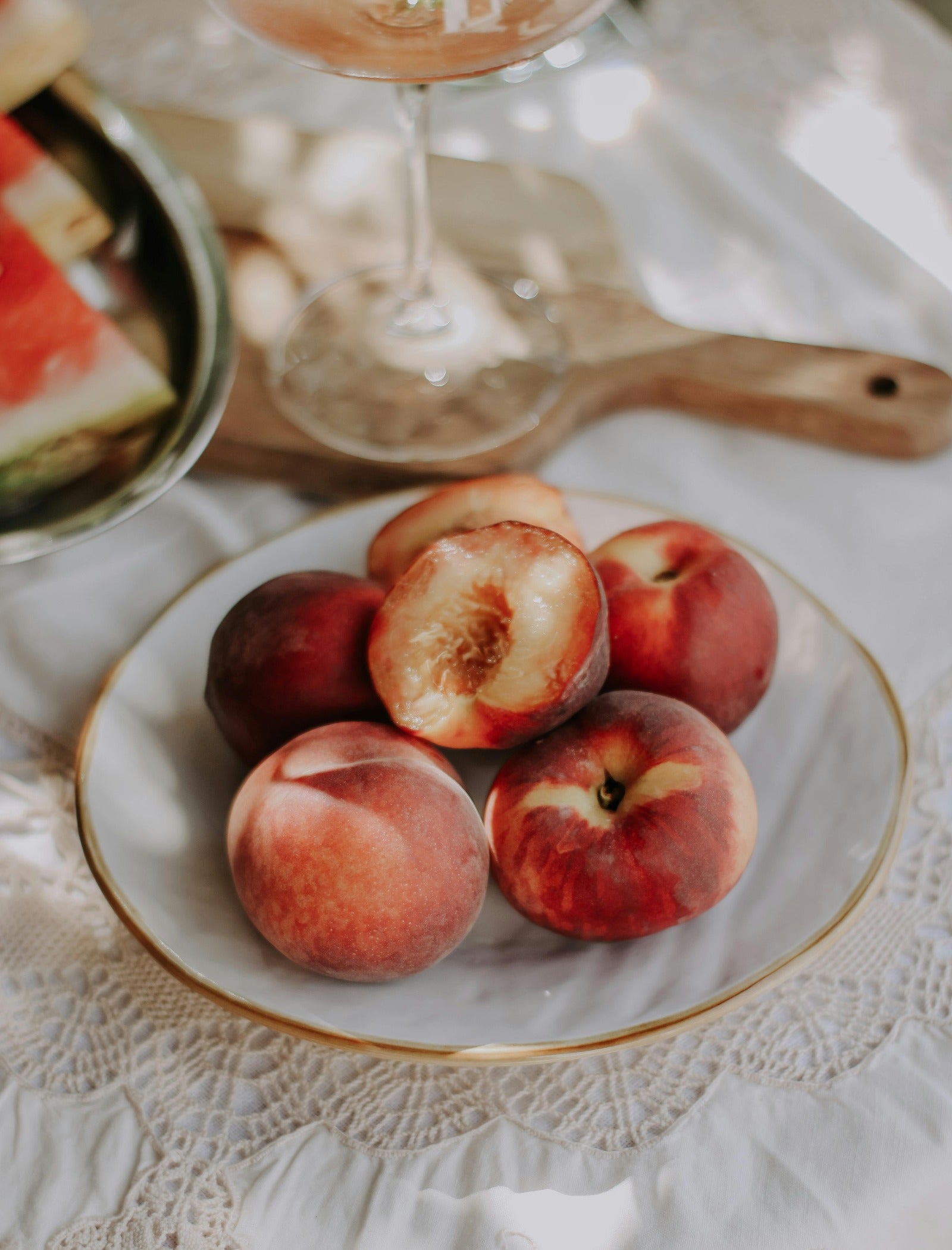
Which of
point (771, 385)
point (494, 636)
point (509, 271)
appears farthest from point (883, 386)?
point (494, 636)

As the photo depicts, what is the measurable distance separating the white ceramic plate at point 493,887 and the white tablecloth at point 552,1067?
0.17 ft

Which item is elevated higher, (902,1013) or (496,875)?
(496,875)

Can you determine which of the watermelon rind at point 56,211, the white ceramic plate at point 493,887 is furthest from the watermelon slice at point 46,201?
the white ceramic plate at point 493,887

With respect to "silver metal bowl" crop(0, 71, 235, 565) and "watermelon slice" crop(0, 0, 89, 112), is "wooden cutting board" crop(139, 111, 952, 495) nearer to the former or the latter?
"silver metal bowl" crop(0, 71, 235, 565)

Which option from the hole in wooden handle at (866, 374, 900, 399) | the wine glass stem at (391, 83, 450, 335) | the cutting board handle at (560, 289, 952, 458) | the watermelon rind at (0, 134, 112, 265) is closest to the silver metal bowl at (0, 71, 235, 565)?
the watermelon rind at (0, 134, 112, 265)

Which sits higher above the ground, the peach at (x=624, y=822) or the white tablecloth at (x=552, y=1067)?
the peach at (x=624, y=822)

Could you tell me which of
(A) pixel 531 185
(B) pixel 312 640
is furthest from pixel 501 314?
(B) pixel 312 640

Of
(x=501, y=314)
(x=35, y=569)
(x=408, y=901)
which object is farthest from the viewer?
(x=501, y=314)

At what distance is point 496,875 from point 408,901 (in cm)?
6

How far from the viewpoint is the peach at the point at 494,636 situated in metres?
0.46

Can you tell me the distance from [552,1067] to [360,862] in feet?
0.47

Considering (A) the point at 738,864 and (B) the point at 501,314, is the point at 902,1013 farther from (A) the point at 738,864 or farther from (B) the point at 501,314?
(B) the point at 501,314

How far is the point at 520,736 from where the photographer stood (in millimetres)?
480

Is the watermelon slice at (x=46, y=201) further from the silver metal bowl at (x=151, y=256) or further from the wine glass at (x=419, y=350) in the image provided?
the wine glass at (x=419, y=350)
